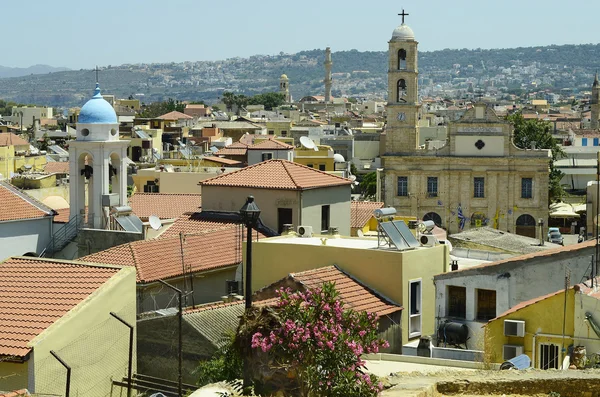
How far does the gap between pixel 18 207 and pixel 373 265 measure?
11126mm

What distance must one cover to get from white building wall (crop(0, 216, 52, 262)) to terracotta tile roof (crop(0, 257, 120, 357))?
26.8 feet

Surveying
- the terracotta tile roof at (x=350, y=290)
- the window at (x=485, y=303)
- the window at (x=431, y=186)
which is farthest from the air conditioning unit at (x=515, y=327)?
the window at (x=431, y=186)

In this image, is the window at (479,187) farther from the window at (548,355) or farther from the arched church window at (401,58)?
the window at (548,355)

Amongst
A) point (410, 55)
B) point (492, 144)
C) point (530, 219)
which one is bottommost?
point (530, 219)

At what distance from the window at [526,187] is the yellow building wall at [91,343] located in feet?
149

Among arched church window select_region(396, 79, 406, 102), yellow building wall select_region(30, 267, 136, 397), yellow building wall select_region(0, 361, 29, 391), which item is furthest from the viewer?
arched church window select_region(396, 79, 406, 102)

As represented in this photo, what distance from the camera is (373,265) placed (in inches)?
720

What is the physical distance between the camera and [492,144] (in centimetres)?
6041

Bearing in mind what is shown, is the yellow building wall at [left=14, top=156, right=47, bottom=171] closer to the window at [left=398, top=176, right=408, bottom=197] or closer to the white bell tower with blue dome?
the window at [left=398, top=176, right=408, bottom=197]

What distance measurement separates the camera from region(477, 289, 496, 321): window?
58.7 ft

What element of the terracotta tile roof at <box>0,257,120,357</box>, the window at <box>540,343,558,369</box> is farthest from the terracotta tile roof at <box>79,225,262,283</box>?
the window at <box>540,343,558,369</box>

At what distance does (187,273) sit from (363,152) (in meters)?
60.9

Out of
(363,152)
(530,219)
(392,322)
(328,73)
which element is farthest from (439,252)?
(328,73)

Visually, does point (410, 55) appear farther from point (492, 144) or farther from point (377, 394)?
point (377, 394)
